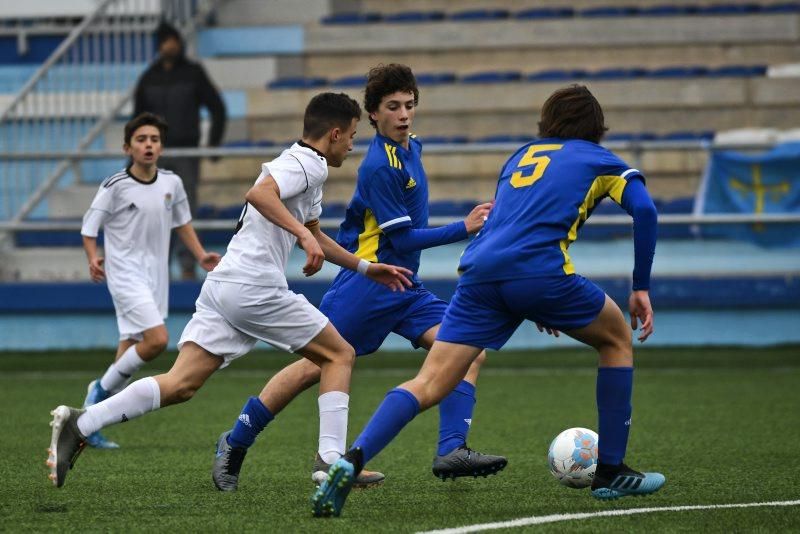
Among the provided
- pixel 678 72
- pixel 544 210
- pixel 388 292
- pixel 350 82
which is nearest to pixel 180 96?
pixel 350 82

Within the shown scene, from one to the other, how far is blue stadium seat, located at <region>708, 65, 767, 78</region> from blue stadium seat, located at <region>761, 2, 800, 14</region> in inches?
42.1

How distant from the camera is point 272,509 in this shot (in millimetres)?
5180

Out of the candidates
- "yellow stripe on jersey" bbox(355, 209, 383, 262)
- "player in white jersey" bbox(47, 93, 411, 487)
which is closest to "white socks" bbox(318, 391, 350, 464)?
"player in white jersey" bbox(47, 93, 411, 487)

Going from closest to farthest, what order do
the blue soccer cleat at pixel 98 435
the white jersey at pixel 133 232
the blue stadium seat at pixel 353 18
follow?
the blue soccer cleat at pixel 98 435
the white jersey at pixel 133 232
the blue stadium seat at pixel 353 18

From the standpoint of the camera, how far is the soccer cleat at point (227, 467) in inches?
228

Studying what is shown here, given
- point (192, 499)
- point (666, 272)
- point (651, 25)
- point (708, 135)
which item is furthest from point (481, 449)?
point (651, 25)

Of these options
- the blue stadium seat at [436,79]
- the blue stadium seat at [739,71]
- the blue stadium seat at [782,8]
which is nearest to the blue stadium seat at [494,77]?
the blue stadium seat at [436,79]

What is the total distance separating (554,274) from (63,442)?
77.3 inches

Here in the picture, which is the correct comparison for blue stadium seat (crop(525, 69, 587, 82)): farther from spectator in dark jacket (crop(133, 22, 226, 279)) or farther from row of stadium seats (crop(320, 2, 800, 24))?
spectator in dark jacket (crop(133, 22, 226, 279))

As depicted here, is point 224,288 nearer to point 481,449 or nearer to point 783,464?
point 481,449

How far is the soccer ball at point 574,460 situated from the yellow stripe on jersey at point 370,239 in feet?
3.67

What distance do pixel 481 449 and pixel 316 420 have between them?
6.31 ft

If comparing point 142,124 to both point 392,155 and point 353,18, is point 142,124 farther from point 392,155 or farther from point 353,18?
point 353,18

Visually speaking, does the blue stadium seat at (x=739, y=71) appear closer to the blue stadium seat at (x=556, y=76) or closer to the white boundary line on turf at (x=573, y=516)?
the blue stadium seat at (x=556, y=76)
